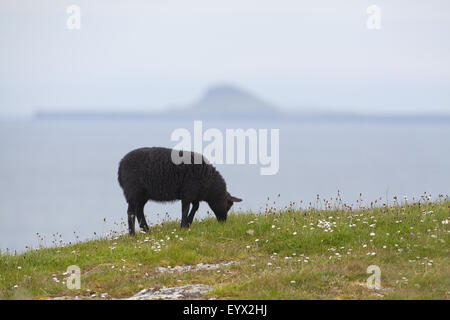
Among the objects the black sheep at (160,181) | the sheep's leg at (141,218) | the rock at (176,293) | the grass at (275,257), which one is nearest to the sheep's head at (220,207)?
the black sheep at (160,181)

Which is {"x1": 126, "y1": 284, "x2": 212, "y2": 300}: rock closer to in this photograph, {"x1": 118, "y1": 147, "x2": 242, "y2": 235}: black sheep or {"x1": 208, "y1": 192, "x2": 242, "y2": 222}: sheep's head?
{"x1": 118, "y1": 147, "x2": 242, "y2": 235}: black sheep

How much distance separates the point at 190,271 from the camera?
37.1 ft

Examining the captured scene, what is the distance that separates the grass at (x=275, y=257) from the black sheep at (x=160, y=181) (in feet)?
2.17

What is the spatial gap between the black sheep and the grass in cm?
66

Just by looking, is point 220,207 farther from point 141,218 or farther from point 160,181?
point 141,218

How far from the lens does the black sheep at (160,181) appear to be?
585 inches

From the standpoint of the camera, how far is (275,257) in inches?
477

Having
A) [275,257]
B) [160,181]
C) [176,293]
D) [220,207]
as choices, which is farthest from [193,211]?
[176,293]

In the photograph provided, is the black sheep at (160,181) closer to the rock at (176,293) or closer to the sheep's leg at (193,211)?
the sheep's leg at (193,211)

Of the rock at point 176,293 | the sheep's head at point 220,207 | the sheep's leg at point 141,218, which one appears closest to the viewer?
the rock at point 176,293

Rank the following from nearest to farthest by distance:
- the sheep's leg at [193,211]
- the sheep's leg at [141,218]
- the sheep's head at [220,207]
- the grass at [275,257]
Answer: the grass at [275,257] < the sheep's leg at [193,211] < the sheep's leg at [141,218] < the sheep's head at [220,207]

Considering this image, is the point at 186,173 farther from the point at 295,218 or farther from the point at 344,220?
the point at 344,220

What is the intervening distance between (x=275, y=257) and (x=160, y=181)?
13.9ft
